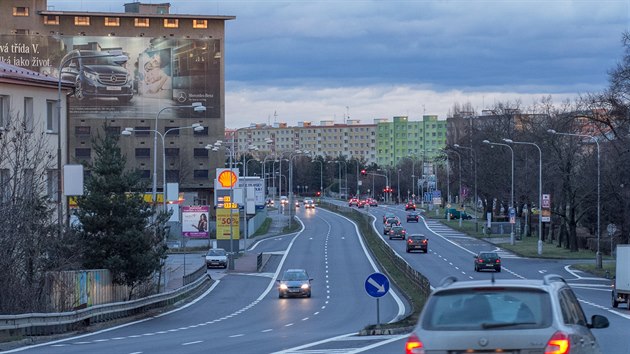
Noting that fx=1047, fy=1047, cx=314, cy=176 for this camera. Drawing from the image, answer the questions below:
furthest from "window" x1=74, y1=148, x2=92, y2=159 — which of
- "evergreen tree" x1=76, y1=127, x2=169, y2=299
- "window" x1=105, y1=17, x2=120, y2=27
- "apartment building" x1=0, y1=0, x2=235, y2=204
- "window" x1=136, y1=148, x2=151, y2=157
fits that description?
"evergreen tree" x1=76, y1=127, x2=169, y2=299

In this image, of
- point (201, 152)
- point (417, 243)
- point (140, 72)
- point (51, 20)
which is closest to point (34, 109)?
point (417, 243)

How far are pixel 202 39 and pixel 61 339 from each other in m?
82.7

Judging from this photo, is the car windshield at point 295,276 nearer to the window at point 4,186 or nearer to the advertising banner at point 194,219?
the advertising banner at point 194,219

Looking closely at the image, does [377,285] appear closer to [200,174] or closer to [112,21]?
[200,174]

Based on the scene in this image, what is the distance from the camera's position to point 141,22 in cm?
11012

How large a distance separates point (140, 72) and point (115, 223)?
68.6 metres

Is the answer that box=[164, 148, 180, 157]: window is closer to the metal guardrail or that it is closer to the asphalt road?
the asphalt road

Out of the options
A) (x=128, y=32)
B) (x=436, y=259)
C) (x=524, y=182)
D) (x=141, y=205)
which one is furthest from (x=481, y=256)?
(x=128, y=32)

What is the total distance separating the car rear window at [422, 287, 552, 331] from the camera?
9.78 meters

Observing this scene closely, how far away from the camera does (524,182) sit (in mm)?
95000

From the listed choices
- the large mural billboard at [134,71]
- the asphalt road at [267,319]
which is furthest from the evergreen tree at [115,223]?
the large mural billboard at [134,71]

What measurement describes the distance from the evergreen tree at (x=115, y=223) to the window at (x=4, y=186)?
6.66 metres

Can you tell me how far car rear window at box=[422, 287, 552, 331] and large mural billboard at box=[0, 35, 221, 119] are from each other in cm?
9567

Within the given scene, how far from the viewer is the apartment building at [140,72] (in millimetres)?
104625
